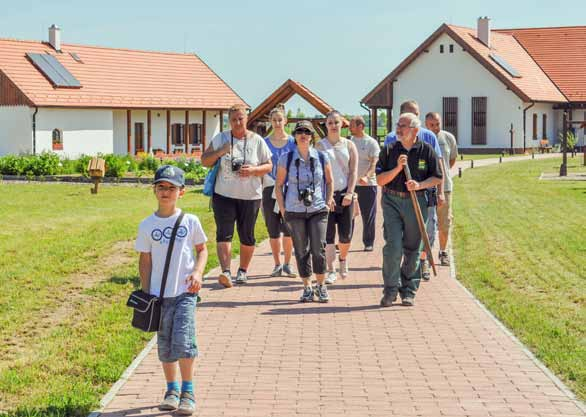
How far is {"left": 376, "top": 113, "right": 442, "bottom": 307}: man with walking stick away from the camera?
10.9m

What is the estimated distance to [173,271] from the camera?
7.36 m

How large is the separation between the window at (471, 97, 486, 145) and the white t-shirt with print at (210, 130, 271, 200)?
5000cm

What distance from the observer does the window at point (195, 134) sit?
5938 centimetres

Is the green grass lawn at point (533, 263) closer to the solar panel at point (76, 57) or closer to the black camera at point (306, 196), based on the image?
the black camera at point (306, 196)

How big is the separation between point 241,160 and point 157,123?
148 ft

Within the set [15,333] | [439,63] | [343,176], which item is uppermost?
[439,63]

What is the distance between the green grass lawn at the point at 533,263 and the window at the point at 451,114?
105 feet

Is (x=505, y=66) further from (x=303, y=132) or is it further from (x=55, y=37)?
(x=303, y=132)

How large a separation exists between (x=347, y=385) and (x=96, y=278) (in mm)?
6586

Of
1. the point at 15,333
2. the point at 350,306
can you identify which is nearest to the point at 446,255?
the point at 350,306

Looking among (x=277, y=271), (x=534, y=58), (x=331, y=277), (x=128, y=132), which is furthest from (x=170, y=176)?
(x=534, y=58)

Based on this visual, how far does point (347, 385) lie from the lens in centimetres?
778

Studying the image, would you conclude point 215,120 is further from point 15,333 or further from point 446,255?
point 15,333

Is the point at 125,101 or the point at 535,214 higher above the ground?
the point at 125,101
